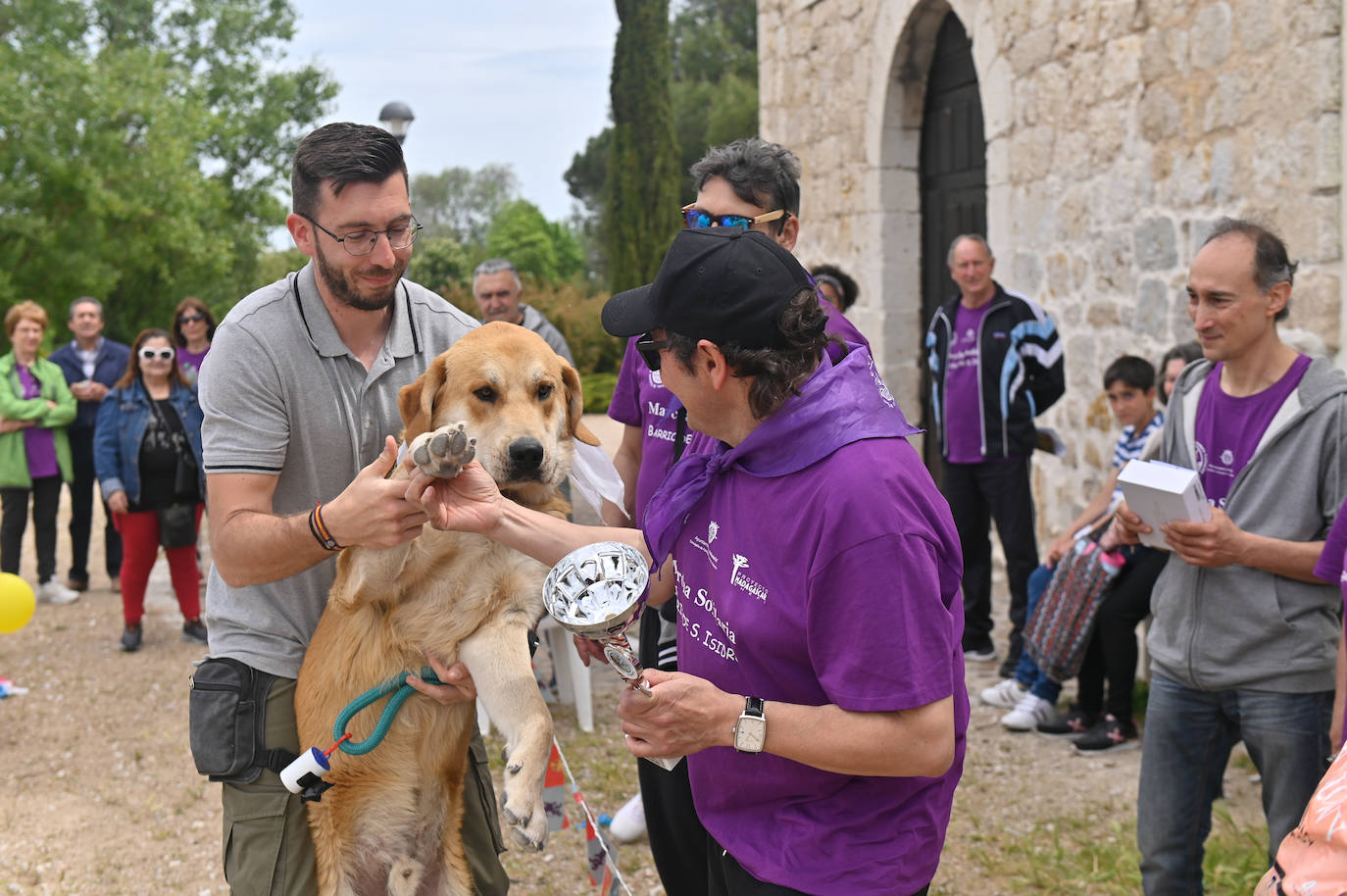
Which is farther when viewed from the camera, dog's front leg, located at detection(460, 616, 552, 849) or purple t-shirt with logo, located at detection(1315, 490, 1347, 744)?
purple t-shirt with logo, located at detection(1315, 490, 1347, 744)

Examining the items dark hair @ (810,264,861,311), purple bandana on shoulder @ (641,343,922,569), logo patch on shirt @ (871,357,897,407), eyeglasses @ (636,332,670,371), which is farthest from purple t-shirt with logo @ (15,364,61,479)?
logo patch on shirt @ (871,357,897,407)

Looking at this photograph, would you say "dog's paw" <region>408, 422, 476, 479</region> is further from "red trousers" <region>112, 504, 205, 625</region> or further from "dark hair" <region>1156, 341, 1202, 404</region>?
"red trousers" <region>112, 504, 205, 625</region>

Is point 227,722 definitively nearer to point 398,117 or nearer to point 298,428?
point 298,428

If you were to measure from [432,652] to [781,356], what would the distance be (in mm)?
1137

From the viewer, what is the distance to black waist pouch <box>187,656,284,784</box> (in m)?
2.53

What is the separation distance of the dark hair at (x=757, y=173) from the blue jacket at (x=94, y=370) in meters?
7.53

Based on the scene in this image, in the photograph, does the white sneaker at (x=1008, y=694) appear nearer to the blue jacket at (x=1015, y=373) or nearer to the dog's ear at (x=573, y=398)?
the blue jacket at (x=1015, y=373)

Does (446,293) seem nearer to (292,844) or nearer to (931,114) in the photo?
(931,114)

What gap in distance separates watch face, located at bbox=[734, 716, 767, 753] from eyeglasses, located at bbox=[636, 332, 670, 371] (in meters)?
0.66

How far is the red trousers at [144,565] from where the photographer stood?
8.13 metres

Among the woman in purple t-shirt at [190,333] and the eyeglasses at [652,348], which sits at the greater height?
the woman in purple t-shirt at [190,333]

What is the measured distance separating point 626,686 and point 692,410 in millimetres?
513

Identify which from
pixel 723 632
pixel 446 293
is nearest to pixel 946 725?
pixel 723 632

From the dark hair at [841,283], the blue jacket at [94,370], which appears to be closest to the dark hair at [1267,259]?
the dark hair at [841,283]
